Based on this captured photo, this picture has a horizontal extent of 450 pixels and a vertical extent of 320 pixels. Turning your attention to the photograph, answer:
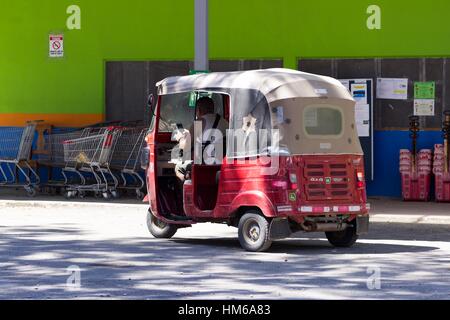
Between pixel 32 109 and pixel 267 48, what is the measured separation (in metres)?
5.65

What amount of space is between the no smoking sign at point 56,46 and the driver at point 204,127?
960 centimetres

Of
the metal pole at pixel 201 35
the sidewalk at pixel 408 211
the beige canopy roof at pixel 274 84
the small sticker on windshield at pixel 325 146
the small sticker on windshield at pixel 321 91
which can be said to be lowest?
the sidewalk at pixel 408 211

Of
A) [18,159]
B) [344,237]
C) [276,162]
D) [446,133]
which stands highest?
[446,133]

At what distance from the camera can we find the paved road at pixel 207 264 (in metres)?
11.4

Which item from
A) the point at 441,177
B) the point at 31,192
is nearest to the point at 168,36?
the point at 31,192

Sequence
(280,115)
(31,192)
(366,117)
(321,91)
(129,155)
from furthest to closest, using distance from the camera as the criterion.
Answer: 1. (31,192)
2. (129,155)
3. (366,117)
4. (321,91)
5. (280,115)

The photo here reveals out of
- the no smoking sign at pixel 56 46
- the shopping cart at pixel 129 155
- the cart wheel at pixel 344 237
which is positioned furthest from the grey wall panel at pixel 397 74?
the cart wheel at pixel 344 237

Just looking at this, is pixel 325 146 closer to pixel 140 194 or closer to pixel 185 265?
pixel 185 265

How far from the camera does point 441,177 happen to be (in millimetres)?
21844

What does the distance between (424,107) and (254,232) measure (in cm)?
859

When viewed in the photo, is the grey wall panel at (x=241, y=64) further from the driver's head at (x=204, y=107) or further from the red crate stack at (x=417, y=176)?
the driver's head at (x=204, y=107)
